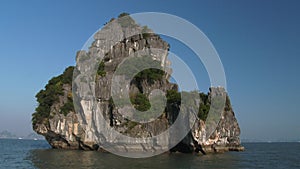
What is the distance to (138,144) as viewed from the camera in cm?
4197

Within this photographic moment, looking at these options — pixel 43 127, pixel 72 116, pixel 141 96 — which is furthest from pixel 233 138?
pixel 43 127

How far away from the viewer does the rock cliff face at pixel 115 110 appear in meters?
42.5

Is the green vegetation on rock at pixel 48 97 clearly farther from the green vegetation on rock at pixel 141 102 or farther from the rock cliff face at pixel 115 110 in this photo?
the green vegetation on rock at pixel 141 102

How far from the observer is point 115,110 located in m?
43.4

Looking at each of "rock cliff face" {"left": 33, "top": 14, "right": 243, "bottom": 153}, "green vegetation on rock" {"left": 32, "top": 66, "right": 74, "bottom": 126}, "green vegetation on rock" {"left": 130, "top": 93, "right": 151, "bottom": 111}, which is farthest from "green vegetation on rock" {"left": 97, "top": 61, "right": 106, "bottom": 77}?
"green vegetation on rock" {"left": 130, "top": 93, "right": 151, "bottom": 111}

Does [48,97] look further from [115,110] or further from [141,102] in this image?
[141,102]

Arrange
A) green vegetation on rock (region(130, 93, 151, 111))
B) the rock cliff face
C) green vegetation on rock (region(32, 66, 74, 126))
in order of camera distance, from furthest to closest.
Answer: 1. green vegetation on rock (region(32, 66, 74, 126))
2. green vegetation on rock (region(130, 93, 151, 111))
3. the rock cliff face

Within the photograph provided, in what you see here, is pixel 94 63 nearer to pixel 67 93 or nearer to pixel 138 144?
pixel 67 93

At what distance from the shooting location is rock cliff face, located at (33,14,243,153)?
1673 inches

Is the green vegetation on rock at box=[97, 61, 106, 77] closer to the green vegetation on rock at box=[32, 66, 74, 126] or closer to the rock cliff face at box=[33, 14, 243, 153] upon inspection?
the rock cliff face at box=[33, 14, 243, 153]

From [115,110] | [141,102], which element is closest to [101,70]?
[115,110]

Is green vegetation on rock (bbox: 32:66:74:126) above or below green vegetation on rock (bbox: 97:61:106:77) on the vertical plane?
below

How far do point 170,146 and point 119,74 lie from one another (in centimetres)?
1336

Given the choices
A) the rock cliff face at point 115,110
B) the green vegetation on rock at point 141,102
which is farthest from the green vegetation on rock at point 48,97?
the green vegetation on rock at point 141,102
